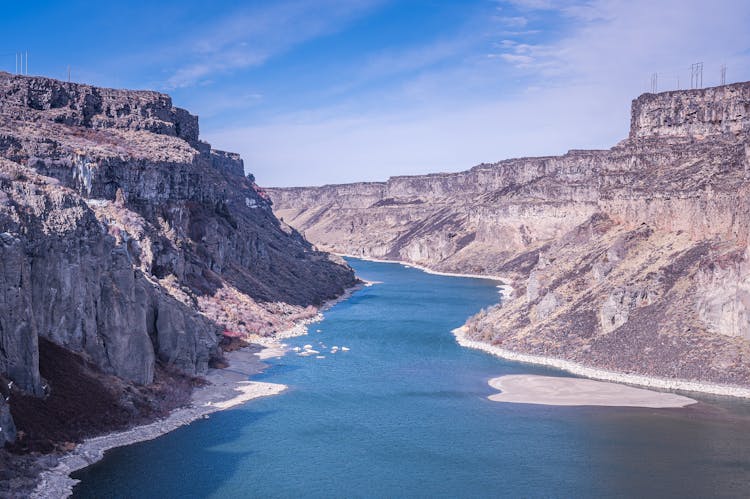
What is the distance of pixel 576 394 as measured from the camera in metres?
60.2

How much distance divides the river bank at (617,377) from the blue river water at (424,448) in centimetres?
194

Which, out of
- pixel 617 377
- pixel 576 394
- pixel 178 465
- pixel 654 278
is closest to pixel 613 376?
pixel 617 377

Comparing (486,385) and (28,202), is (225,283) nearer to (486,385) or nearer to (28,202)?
(486,385)

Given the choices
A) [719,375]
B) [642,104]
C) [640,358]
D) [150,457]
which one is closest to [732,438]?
[719,375]

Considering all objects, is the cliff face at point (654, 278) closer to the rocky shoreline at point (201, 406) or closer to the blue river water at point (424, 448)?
the blue river water at point (424, 448)

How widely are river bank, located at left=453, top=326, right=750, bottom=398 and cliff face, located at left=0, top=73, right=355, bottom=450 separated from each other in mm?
26701

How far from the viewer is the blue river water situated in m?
41.4

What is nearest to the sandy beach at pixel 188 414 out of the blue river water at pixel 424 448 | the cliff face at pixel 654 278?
the blue river water at pixel 424 448

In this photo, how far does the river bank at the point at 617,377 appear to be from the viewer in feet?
194

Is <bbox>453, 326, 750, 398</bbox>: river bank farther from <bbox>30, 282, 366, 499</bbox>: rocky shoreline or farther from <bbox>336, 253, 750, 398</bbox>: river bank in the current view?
<bbox>30, 282, 366, 499</bbox>: rocky shoreline

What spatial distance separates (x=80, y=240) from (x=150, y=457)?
608 inches

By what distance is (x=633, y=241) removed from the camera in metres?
82.8

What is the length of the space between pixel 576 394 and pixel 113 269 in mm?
35061

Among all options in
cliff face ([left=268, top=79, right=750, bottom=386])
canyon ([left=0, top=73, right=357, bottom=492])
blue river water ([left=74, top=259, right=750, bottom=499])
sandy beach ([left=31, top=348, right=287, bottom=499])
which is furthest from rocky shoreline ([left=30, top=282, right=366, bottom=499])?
cliff face ([left=268, top=79, right=750, bottom=386])
